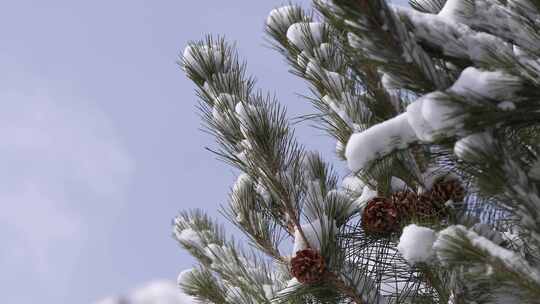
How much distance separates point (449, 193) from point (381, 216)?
1.30ft

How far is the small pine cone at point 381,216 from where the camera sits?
11.0ft

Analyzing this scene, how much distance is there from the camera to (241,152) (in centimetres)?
383

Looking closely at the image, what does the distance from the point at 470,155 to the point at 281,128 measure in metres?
1.78

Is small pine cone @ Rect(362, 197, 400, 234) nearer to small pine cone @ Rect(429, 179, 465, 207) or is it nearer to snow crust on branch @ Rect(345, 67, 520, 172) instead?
small pine cone @ Rect(429, 179, 465, 207)

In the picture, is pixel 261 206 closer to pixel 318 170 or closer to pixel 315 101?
pixel 318 170

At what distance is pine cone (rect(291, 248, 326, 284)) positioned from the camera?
135 inches

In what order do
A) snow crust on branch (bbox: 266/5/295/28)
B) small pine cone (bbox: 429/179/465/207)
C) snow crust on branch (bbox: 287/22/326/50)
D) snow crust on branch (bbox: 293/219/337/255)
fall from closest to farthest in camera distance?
small pine cone (bbox: 429/179/465/207) → snow crust on branch (bbox: 293/219/337/255) → snow crust on branch (bbox: 287/22/326/50) → snow crust on branch (bbox: 266/5/295/28)

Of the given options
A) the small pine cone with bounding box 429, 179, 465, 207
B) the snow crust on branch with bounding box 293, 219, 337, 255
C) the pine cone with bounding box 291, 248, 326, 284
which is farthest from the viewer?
the snow crust on branch with bounding box 293, 219, 337, 255

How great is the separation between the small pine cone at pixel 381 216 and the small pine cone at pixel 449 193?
0.81ft

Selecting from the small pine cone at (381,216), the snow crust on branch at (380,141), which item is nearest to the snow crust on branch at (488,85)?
the snow crust on branch at (380,141)

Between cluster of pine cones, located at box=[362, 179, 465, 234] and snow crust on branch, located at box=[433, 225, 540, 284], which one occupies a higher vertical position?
cluster of pine cones, located at box=[362, 179, 465, 234]

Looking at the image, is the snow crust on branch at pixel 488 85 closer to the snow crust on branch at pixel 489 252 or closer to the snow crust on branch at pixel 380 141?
the snow crust on branch at pixel 380 141

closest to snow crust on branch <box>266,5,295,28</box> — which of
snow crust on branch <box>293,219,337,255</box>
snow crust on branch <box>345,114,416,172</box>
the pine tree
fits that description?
the pine tree

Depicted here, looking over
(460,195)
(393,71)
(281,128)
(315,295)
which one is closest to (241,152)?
(281,128)
